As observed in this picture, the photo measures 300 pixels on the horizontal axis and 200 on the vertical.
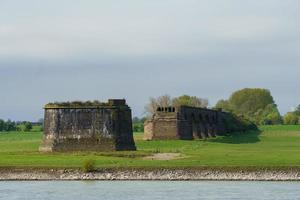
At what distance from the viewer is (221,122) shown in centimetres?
13850

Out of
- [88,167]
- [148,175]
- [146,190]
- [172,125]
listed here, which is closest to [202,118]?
[172,125]

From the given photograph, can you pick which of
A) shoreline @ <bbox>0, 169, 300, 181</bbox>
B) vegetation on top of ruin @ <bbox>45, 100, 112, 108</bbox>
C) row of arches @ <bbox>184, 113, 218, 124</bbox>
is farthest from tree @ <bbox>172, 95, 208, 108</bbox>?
shoreline @ <bbox>0, 169, 300, 181</bbox>

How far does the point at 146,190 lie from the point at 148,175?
25.1 ft

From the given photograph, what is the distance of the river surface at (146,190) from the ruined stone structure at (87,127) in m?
19.5

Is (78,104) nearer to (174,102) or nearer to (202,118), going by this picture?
(202,118)

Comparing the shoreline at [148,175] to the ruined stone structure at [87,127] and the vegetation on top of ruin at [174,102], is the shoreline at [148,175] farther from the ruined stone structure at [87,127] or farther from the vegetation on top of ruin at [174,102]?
the vegetation on top of ruin at [174,102]

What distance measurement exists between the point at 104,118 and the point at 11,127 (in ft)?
300

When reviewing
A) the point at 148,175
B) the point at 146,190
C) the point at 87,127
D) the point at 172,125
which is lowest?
the point at 146,190

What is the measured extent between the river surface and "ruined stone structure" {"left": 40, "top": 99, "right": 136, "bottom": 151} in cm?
1947

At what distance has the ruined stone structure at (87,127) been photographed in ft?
256

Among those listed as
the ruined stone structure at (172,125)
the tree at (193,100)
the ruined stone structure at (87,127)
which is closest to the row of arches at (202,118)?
the ruined stone structure at (172,125)

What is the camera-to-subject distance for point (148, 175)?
5950 centimetres

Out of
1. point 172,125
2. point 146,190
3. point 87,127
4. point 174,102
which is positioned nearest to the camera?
point 146,190

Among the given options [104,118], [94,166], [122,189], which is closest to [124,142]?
[104,118]
